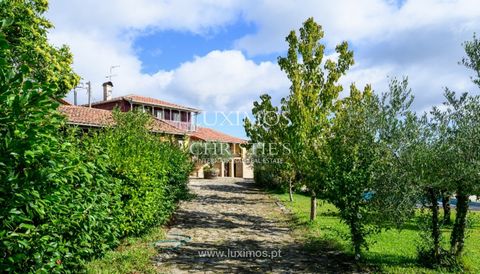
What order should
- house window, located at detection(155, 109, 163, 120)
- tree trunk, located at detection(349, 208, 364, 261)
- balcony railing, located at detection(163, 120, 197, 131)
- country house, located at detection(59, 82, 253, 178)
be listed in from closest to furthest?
tree trunk, located at detection(349, 208, 364, 261) < country house, located at detection(59, 82, 253, 178) < house window, located at detection(155, 109, 163, 120) < balcony railing, located at detection(163, 120, 197, 131)

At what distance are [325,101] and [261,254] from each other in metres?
7.76

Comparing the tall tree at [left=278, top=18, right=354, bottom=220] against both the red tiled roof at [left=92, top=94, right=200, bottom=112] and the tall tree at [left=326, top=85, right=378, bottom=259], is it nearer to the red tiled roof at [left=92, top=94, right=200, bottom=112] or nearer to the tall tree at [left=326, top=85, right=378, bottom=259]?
the tall tree at [left=326, top=85, right=378, bottom=259]

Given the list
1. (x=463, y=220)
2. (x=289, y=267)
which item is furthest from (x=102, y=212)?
(x=463, y=220)

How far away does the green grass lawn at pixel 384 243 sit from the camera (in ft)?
26.2

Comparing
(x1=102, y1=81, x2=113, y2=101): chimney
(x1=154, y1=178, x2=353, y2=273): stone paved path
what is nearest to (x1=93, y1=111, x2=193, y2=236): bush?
(x1=154, y1=178, x2=353, y2=273): stone paved path

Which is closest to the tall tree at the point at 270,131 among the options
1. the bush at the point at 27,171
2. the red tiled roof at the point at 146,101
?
the bush at the point at 27,171

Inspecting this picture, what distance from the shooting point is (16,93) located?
3.42 metres

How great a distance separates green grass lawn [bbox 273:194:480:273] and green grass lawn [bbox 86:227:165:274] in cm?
429

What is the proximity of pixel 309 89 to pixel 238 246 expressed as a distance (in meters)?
7.41

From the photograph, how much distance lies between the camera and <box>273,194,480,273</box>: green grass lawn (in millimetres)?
7977

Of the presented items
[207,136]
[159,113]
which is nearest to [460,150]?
[159,113]

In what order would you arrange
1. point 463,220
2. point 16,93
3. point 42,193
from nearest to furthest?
1. point 16,93
2. point 42,193
3. point 463,220

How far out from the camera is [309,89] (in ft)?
48.1

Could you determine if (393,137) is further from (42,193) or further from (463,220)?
(42,193)
